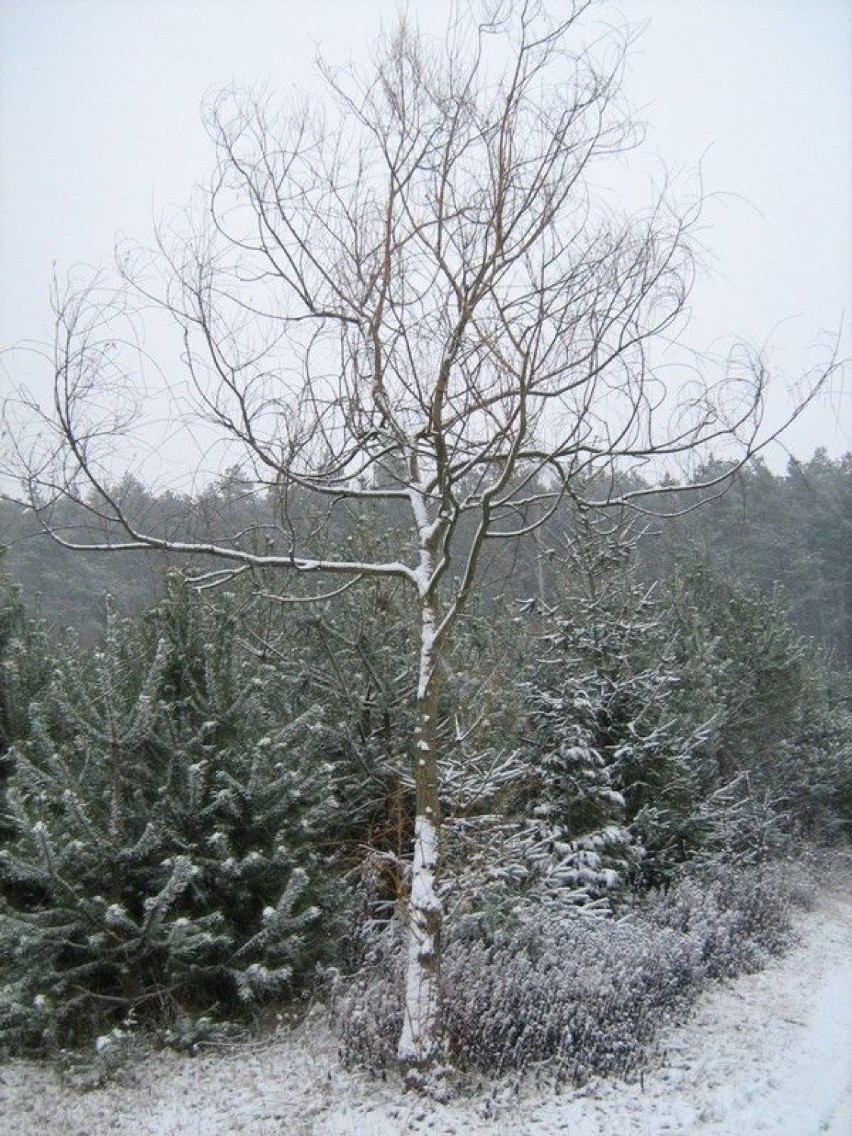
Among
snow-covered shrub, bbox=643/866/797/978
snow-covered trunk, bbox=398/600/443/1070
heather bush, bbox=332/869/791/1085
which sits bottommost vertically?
snow-covered shrub, bbox=643/866/797/978

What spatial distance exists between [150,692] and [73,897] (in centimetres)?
160

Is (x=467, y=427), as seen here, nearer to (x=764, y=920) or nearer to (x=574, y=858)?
(x=574, y=858)

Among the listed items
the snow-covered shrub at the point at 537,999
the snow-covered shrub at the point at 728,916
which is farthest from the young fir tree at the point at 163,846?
the snow-covered shrub at the point at 728,916

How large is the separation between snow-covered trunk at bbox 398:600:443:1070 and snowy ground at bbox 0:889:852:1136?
32 centimetres

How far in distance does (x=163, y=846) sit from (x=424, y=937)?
252 cm

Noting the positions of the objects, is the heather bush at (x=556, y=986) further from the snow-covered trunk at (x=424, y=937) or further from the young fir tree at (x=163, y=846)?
the young fir tree at (x=163, y=846)

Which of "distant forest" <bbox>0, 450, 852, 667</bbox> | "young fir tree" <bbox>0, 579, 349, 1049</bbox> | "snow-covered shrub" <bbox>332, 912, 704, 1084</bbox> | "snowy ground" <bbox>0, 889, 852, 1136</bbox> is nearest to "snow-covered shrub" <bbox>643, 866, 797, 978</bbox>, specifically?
"snow-covered shrub" <bbox>332, 912, 704, 1084</bbox>

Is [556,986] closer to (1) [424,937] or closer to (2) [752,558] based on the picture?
(1) [424,937]

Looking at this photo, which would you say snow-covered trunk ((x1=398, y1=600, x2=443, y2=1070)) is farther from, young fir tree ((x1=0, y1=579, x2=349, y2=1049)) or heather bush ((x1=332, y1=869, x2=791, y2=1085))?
young fir tree ((x1=0, y1=579, x2=349, y2=1049))

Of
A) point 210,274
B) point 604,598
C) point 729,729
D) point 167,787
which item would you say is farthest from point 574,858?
point 729,729

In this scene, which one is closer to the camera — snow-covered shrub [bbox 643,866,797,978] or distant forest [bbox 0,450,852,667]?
snow-covered shrub [bbox 643,866,797,978]

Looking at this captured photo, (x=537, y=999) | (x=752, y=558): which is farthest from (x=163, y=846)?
(x=752, y=558)

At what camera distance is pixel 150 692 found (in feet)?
21.9

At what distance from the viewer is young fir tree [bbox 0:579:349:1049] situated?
606 centimetres
